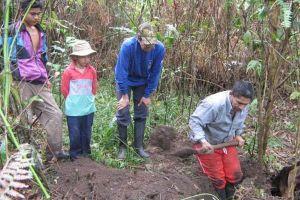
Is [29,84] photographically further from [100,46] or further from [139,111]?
[100,46]

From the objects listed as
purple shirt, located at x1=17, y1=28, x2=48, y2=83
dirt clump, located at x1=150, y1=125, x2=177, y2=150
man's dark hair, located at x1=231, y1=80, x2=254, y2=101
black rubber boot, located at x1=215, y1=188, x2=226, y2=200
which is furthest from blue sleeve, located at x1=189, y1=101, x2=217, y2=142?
purple shirt, located at x1=17, y1=28, x2=48, y2=83

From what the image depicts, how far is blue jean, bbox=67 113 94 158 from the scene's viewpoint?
410 cm

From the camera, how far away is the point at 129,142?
4.90 metres

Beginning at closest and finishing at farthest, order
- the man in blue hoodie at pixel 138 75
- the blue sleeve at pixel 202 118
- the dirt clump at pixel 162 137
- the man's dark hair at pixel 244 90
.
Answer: the man's dark hair at pixel 244 90 < the blue sleeve at pixel 202 118 < the man in blue hoodie at pixel 138 75 < the dirt clump at pixel 162 137

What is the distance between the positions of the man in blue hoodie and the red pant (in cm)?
69

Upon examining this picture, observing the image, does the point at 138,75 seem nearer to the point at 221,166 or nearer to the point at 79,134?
the point at 79,134

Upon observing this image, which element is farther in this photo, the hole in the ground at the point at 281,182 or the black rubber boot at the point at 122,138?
the black rubber boot at the point at 122,138

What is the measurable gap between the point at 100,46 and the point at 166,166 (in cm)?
359

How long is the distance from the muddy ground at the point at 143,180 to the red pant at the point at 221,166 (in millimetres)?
113

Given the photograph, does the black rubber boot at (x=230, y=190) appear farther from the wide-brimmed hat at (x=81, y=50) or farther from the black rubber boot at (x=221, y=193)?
the wide-brimmed hat at (x=81, y=50)

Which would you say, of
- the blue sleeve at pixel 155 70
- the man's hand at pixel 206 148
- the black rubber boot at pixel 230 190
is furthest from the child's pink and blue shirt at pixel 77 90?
the black rubber boot at pixel 230 190

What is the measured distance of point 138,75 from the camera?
4.55 metres

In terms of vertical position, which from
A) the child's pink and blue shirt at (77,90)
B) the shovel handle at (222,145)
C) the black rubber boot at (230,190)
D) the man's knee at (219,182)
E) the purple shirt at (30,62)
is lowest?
the black rubber boot at (230,190)

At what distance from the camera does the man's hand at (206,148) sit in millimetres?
4004
